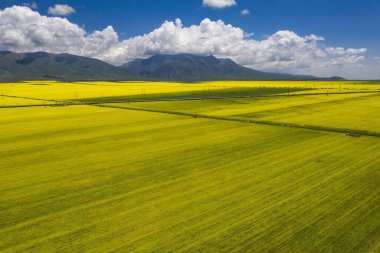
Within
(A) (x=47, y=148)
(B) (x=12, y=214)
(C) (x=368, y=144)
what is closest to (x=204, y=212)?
(B) (x=12, y=214)

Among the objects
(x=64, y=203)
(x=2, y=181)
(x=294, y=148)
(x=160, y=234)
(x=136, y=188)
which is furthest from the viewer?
(x=294, y=148)

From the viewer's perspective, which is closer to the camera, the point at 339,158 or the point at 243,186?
the point at 243,186

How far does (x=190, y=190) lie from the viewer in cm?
2488

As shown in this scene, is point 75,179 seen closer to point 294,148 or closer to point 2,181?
point 2,181

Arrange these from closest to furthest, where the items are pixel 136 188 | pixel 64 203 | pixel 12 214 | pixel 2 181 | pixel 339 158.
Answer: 1. pixel 12 214
2. pixel 64 203
3. pixel 136 188
4. pixel 2 181
5. pixel 339 158

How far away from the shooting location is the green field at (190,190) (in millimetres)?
17828

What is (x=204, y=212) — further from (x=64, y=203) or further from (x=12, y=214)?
(x=12, y=214)

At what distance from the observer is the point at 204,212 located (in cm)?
2111

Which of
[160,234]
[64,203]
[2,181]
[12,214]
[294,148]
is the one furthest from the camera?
[294,148]

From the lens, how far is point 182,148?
38219 mm

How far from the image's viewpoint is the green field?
58.5 ft

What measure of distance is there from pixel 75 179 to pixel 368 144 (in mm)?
32204

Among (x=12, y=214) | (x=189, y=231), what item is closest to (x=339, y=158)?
(x=189, y=231)

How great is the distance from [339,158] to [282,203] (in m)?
14.2
